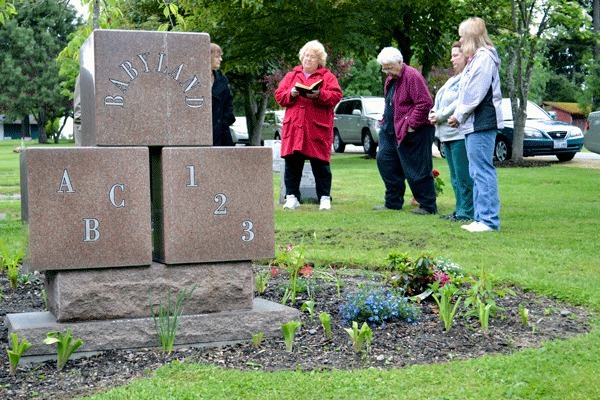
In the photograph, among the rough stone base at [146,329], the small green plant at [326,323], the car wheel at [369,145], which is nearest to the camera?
the rough stone base at [146,329]

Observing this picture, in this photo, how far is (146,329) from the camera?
4.94m

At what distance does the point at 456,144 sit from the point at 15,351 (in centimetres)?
663

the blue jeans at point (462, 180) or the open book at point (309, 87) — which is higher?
the open book at point (309, 87)

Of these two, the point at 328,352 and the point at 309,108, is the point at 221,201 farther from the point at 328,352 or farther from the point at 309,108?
the point at 309,108

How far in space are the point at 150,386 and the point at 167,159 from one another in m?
1.43

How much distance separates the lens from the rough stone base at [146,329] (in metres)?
4.76

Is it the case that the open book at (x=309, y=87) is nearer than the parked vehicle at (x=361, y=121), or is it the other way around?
the open book at (x=309, y=87)

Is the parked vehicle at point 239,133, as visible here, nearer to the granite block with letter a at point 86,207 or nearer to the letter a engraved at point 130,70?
the letter a engraved at point 130,70

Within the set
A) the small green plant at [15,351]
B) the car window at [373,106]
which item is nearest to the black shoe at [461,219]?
the small green plant at [15,351]

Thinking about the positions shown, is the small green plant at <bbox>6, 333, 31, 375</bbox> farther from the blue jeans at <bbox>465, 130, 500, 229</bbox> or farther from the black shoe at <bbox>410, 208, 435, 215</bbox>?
the black shoe at <bbox>410, 208, 435, 215</bbox>

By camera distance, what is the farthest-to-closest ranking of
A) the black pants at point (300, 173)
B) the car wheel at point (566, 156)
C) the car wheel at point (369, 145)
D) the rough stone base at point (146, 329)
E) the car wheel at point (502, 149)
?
the car wheel at point (369, 145), the car wheel at point (566, 156), the car wheel at point (502, 149), the black pants at point (300, 173), the rough stone base at point (146, 329)

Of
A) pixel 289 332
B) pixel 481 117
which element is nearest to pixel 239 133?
Result: pixel 481 117

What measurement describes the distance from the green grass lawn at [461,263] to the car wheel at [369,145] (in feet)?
41.4

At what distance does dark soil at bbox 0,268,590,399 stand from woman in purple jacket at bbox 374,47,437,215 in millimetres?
5578
